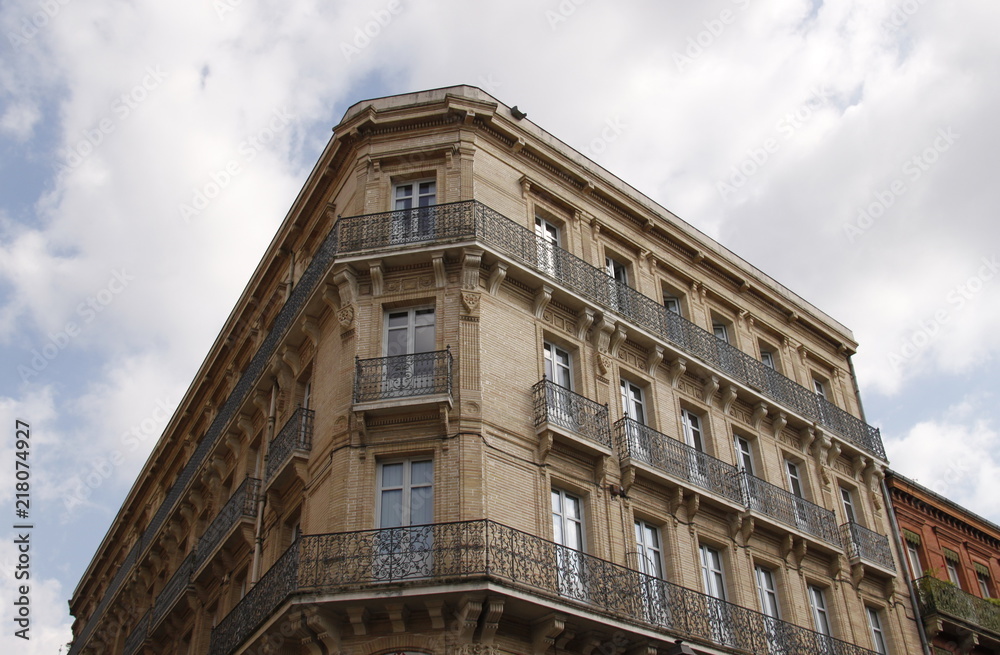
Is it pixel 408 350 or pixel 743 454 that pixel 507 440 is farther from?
pixel 743 454

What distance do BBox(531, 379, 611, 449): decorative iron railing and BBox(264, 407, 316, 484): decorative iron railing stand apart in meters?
4.17

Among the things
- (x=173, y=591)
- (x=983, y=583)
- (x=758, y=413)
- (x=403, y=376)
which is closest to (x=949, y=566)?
(x=983, y=583)

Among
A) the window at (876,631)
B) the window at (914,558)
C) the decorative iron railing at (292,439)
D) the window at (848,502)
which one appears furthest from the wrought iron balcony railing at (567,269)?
the window at (914,558)

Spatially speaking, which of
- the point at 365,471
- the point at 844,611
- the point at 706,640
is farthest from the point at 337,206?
the point at 844,611

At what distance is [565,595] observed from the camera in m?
A: 14.5

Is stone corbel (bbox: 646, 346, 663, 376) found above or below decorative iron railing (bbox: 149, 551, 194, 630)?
above

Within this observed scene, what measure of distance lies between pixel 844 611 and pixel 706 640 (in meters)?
5.68

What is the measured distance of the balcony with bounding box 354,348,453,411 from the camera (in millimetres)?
15758

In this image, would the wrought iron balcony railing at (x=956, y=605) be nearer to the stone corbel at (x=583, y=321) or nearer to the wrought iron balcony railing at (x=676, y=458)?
the wrought iron balcony railing at (x=676, y=458)

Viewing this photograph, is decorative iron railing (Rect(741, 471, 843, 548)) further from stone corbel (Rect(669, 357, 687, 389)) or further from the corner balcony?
the corner balcony

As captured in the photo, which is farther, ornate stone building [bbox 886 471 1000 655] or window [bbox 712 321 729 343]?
window [bbox 712 321 729 343]

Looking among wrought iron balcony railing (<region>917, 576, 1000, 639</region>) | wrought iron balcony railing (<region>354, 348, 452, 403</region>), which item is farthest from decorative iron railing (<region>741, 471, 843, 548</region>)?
wrought iron balcony railing (<region>354, 348, 452, 403</region>)

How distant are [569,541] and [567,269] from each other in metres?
5.80

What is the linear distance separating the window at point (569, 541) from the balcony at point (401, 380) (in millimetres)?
2758
